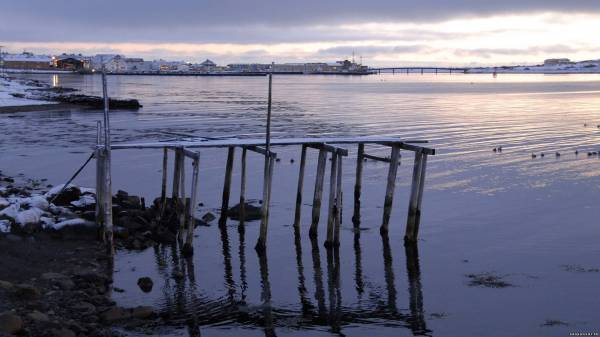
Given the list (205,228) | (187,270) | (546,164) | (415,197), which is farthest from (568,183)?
(187,270)

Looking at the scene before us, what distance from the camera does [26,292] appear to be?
13.6 meters

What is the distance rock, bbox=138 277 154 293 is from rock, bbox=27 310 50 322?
3.53m

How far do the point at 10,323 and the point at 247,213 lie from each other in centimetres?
1228

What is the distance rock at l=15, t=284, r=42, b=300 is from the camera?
13.6 metres

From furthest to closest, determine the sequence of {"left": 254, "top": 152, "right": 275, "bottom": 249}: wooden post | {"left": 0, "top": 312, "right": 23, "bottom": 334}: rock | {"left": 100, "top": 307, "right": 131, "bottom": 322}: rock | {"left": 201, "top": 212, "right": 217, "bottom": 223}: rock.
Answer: {"left": 201, "top": 212, "right": 217, "bottom": 223}: rock, {"left": 254, "top": 152, "right": 275, "bottom": 249}: wooden post, {"left": 100, "top": 307, "right": 131, "bottom": 322}: rock, {"left": 0, "top": 312, "right": 23, "bottom": 334}: rock

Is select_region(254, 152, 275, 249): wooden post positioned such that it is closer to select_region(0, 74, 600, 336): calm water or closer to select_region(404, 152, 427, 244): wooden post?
select_region(0, 74, 600, 336): calm water

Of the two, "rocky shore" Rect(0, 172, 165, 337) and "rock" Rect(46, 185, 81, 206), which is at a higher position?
"rock" Rect(46, 185, 81, 206)

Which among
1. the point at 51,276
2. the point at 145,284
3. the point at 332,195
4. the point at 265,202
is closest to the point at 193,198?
the point at 265,202

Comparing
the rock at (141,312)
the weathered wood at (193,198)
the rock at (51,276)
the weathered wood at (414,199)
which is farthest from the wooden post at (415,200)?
the rock at (51,276)

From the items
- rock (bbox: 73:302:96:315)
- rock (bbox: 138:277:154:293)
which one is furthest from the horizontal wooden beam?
rock (bbox: 73:302:96:315)

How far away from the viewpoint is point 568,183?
29625 mm

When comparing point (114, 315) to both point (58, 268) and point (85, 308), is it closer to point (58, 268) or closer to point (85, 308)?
point (85, 308)

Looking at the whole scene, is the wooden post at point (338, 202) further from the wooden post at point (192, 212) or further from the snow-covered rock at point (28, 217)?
the snow-covered rock at point (28, 217)

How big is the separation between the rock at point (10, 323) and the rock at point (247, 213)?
11.6m
